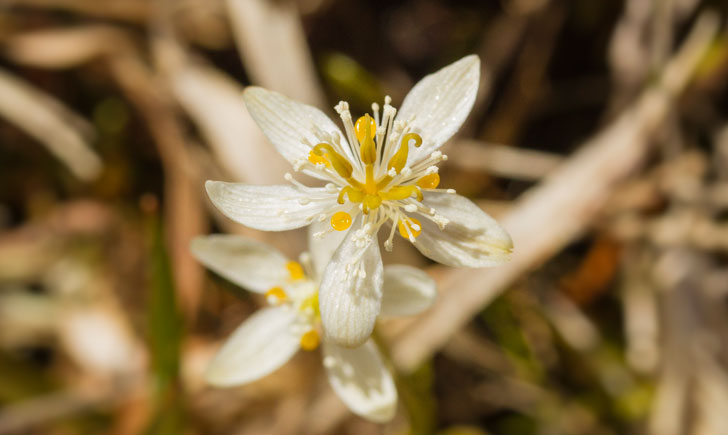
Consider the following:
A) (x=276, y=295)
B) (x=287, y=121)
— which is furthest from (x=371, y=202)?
(x=276, y=295)

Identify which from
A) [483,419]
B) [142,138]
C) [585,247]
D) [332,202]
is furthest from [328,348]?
[142,138]

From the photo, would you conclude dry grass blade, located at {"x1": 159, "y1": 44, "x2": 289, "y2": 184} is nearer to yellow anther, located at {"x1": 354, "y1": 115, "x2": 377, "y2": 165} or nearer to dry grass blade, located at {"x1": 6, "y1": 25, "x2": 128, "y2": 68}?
dry grass blade, located at {"x1": 6, "y1": 25, "x2": 128, "y2": 68}

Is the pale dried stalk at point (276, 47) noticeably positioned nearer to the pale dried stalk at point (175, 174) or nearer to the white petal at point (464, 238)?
the pale dried stalk at point (175, 174)

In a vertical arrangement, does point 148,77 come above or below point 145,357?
above

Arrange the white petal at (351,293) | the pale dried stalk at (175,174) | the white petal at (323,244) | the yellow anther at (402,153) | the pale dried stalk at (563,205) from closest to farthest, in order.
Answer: the white petal at (351,293) < the yellow anther at (402,153) < the white petal at (323,244) < the pale dried stalk at (563,205) < the pale dried stalk at (175,174)

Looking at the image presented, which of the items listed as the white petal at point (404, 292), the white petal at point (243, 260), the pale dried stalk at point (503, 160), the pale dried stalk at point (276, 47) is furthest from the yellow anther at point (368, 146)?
the pale dried stalk at point (503, 160)

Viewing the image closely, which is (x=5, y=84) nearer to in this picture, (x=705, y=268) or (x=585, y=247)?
(x=585, y=247)
